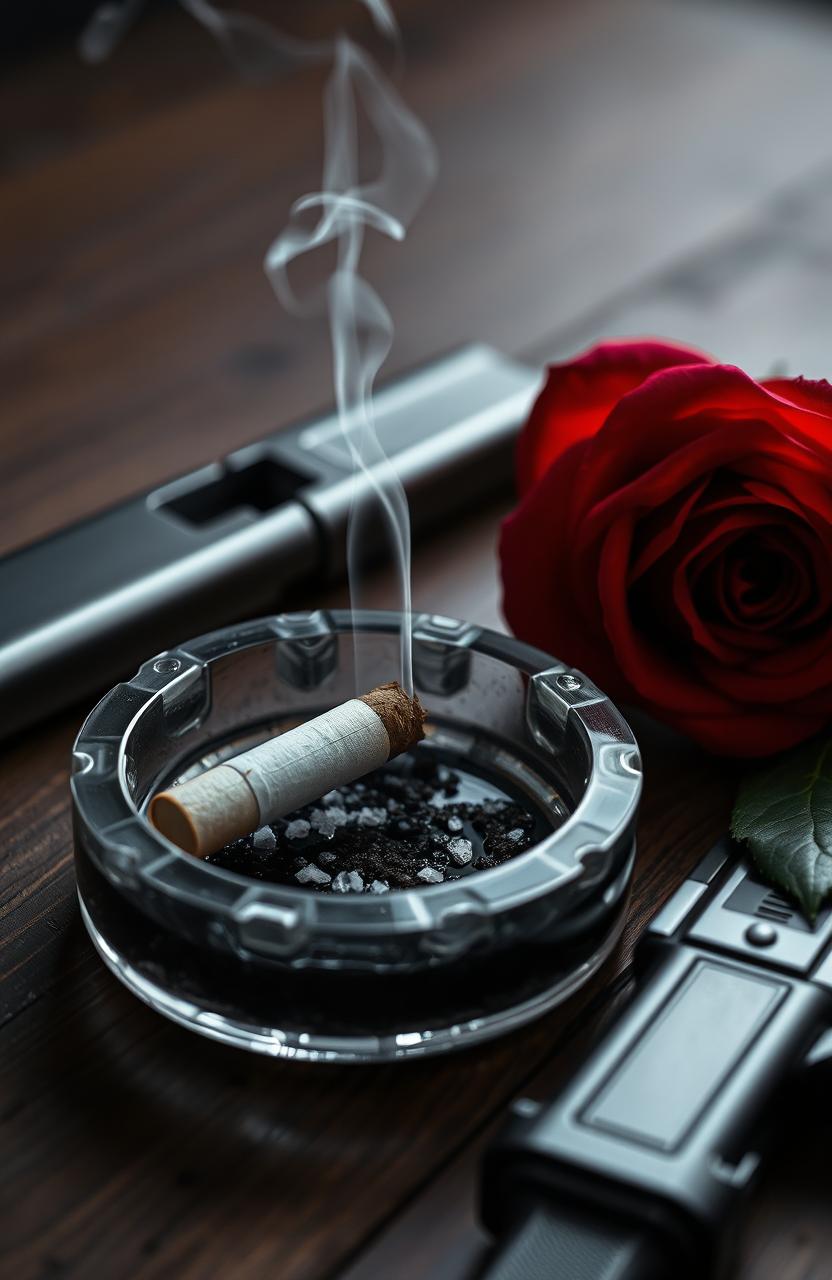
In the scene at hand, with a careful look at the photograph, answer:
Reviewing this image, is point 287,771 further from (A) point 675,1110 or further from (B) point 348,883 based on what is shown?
(A) point 675,1110

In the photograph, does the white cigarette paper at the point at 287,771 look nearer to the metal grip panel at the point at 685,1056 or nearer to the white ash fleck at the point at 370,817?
the white ash fleck at the point at 370,817

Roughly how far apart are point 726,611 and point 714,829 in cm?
10

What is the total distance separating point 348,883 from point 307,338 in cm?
62

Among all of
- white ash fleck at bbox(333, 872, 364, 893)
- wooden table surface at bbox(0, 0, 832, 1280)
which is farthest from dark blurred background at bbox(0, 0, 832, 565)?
white ash fleck at bbox(333, 872, 364, 893)

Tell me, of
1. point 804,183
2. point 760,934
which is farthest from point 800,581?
point 804,183

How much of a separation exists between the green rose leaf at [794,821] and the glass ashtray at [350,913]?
0.07m

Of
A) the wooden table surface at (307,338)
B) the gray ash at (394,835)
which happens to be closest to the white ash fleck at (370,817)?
the gray ash at (394,835)

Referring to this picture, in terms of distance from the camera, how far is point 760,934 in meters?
0.54

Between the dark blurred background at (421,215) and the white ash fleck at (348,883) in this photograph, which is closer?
the white ash fleck at (348,883)

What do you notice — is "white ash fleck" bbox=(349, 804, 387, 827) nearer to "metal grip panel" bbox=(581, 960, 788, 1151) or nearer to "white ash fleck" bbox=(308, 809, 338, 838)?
"white ash fleck" bbox=(308, 809, 338, 838)

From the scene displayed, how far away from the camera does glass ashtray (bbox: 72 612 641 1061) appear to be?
492 mm

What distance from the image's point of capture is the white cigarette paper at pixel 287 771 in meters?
0.56

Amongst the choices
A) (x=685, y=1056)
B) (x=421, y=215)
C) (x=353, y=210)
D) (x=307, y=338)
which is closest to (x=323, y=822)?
(x=685, y=1056)

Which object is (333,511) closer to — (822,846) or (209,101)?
(822,846)
